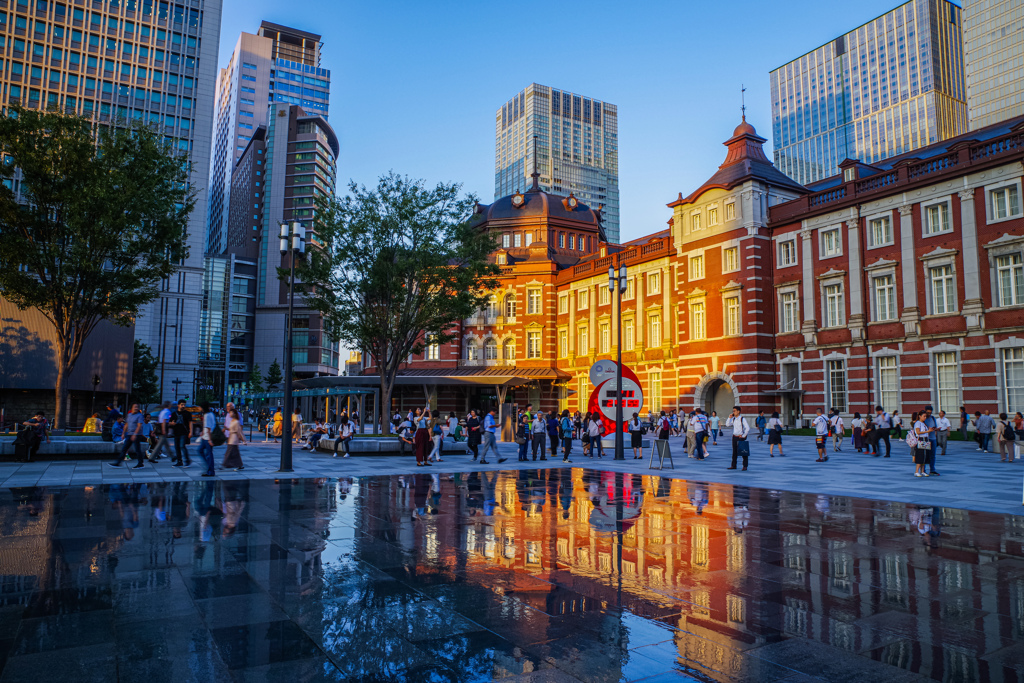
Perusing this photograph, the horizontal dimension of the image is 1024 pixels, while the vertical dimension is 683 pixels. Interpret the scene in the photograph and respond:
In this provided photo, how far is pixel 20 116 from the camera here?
2056 centimetres

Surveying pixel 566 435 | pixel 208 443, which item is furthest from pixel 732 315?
pixel 208 443

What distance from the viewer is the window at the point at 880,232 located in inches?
1308

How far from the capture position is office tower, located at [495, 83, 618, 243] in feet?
598

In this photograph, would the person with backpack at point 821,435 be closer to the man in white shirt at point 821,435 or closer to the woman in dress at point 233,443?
the man in white shirt at point 821,435

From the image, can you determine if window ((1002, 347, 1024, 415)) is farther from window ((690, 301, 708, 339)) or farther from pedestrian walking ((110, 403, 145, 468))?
pedestrian walking ((110, 403, 145, 468))

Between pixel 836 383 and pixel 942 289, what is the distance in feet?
23.5

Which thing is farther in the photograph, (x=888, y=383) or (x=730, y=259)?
(x=730, y=259)

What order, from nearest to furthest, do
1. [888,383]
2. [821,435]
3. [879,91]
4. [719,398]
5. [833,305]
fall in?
[821,435] < [888,383] < [833,305] < [719,398] < [879,91]

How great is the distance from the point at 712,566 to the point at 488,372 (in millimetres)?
48912

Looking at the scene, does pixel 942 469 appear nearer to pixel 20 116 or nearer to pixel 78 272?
pixel 78 272

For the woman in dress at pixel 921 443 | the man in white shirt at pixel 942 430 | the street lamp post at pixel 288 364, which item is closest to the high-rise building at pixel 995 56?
the man in white shirt at pixel 942 430

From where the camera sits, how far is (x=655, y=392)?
149ft

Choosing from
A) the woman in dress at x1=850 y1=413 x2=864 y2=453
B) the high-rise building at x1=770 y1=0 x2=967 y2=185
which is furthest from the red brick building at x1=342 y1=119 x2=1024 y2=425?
the high-rise building at x1=770 y1=0 x2=967 y2=185

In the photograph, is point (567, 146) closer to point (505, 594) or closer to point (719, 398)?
point (719, 398)
